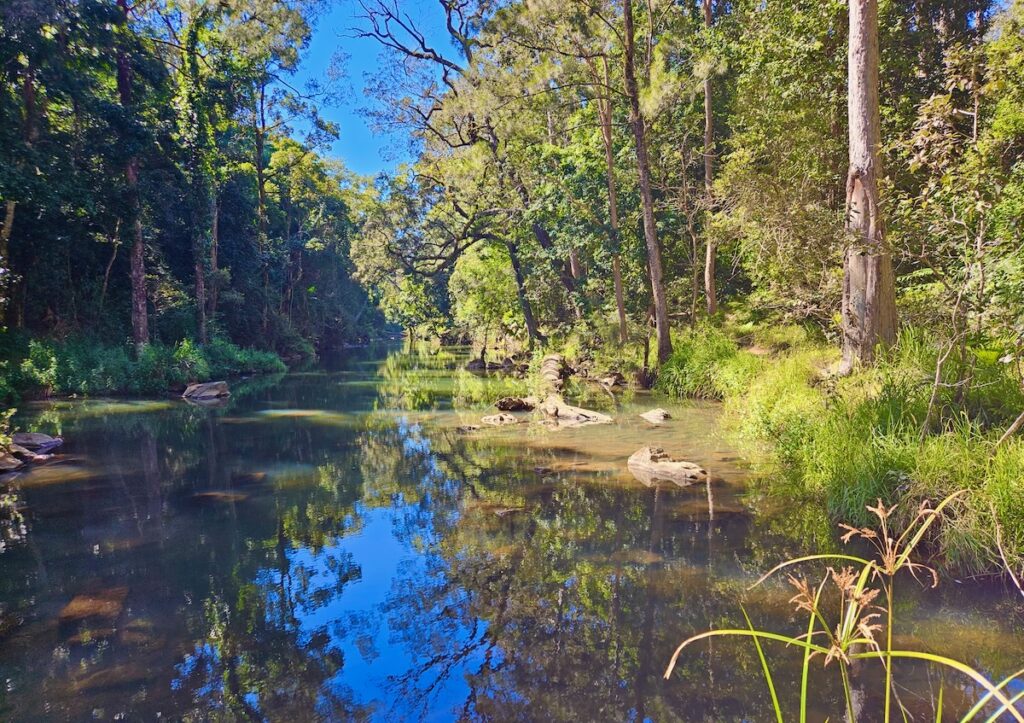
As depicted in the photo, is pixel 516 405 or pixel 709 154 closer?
pixel 516 405

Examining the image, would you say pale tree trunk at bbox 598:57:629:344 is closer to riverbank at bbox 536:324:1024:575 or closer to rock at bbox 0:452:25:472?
riverbank at bbox 536:324:1024:575

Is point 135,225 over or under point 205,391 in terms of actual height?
over

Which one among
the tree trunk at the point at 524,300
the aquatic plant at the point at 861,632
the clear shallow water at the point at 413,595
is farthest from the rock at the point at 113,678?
the tree trunk at the point at 524,300

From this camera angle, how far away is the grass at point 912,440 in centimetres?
423

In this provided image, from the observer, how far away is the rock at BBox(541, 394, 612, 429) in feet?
36.2

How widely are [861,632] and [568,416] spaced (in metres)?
9.17

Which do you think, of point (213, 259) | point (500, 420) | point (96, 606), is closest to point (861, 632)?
point (96, 606)

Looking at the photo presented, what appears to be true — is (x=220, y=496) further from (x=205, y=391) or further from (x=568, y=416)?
(x=205, y=391)

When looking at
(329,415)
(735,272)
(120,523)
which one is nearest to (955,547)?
(120,523)

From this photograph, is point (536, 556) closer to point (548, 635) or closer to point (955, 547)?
point (548, 635)

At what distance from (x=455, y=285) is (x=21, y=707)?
27.2 metres

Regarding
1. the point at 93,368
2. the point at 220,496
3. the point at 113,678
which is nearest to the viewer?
the point at 113,678

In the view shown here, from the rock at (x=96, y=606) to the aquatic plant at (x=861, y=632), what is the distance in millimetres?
3853

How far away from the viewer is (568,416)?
38.0 ft
